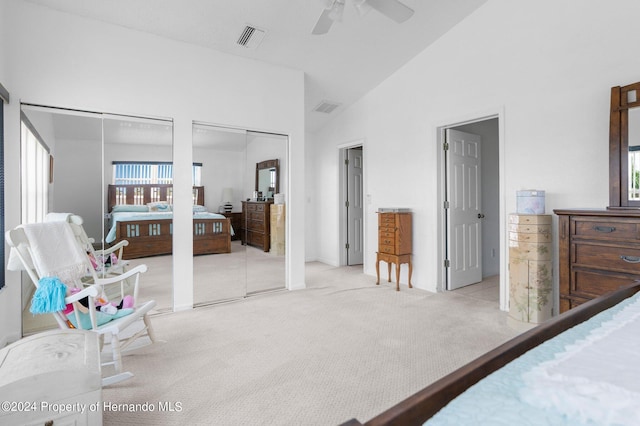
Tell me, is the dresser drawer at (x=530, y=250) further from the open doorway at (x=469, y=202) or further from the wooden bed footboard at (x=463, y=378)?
the wooden bed footboard at (x=463, y=378)

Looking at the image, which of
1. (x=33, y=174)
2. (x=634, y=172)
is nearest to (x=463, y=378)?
(x=634, y=172)

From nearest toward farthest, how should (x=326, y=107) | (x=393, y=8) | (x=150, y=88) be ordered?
1. (x=393, y=8)
2. (x=150, y=88)
3. (x=326, y=107)

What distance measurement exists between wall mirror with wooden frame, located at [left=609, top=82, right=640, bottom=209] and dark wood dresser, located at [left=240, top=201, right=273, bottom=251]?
3407 millimetres

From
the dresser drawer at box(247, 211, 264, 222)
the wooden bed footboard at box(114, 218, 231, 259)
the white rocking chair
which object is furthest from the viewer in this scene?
the dresser drawer at box(247, 211, 264, 222)

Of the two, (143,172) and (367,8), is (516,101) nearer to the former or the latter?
(367,8)

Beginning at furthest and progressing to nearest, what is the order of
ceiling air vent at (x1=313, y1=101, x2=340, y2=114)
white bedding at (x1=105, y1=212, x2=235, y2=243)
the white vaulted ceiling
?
ceiling air vent at (x1=313, y1=101, x2=340, y2=114), white bedding at (x1=105, y1=212, x2=235, y2=243), the white vaulted ceiling

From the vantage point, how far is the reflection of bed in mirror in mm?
3258

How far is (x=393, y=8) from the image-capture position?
250 cm

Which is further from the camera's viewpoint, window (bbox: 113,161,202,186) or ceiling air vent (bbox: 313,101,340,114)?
ceiling air vent (bbox: 313,101,340,114)

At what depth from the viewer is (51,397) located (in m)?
1.28

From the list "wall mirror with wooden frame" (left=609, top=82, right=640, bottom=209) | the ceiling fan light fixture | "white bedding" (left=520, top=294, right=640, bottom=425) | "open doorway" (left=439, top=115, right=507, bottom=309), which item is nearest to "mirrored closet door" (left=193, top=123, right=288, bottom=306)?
the ceiling fan light fixture

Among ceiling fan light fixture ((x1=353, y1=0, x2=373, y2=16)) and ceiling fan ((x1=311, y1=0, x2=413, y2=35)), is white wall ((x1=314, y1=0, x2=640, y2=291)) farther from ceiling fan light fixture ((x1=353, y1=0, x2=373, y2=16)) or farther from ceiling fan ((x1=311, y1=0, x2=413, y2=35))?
ceiling fan light fixture ((x1=353, y1=0, x2=373, y2=16))

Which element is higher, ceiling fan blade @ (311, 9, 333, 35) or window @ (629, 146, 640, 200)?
ceiling fan blade @ (311, 9, 333, 35)

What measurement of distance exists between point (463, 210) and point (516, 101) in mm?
1510
